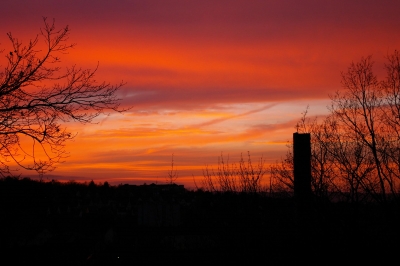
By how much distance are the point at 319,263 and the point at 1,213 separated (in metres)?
11.6

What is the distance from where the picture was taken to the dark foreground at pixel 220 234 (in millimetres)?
9078

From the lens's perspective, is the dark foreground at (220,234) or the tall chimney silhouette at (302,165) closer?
the dark foreground at (220,234)

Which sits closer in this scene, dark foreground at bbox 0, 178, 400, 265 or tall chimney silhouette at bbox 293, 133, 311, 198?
dark foreground at bbox 0, 178, 400, 265

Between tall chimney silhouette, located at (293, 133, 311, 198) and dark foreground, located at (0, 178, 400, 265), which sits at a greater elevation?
tall chimney silhouette, located at (293, 133, 311, 198)

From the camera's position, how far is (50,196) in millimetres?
23562

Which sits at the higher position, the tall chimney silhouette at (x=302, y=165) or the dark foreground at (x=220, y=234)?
the tall chimney silhouette at (x=302, y=165)

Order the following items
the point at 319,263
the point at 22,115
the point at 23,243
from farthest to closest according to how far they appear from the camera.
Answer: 1. the point at 23,243
2. the point at 22,115
3. the point at 319,263

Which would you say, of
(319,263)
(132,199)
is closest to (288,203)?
(319,263)

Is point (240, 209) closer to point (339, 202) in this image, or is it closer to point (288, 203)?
Result: point (288, 203)

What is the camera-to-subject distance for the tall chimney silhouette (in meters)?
10.6

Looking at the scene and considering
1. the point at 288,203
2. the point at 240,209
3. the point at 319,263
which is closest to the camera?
the point at 319,263

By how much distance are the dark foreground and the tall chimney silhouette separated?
0.40 meters

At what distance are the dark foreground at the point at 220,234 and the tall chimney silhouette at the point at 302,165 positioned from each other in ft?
1.32

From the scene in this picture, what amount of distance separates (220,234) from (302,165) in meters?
3.13
